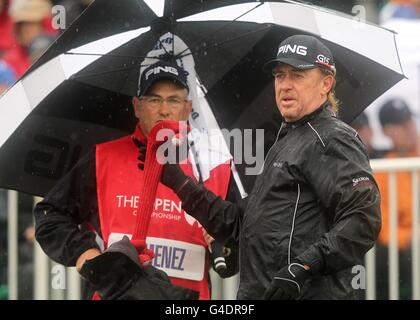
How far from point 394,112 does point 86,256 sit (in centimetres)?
299

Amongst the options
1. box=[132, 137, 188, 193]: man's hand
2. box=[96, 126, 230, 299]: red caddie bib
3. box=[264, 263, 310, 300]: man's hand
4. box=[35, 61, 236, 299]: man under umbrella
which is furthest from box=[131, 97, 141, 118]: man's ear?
box=[264, 263, 310, 300]: man's hand

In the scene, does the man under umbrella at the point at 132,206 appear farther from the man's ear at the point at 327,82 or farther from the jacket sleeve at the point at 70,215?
the man's ear at the point at 327,82

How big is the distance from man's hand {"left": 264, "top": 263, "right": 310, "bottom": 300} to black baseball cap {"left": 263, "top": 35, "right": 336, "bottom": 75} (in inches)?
32.8

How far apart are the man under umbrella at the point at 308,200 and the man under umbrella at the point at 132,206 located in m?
0.41

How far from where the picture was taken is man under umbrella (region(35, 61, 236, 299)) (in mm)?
4812

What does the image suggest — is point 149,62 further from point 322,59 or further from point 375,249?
point 375,249

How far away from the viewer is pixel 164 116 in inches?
190

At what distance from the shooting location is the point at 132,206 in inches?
191

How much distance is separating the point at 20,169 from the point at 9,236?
1245 millimetres

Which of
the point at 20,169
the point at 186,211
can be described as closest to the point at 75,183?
the point at 20,169

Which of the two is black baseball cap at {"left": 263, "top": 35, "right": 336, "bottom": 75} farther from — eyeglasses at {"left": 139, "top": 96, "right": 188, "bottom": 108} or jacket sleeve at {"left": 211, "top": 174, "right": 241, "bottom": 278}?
jacket sleeve at {"left": 211, "top": 174, "right": 241, "bottom": 278}

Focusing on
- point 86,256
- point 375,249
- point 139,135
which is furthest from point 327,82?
point 375,249
